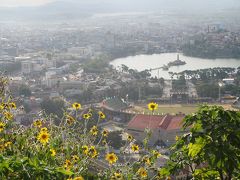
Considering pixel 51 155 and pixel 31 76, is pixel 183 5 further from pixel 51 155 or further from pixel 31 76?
pixel 51 155

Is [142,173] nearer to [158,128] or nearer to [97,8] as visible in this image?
[158,128]

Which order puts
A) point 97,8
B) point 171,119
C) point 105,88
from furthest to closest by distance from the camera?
point 97,8
point 105,88
point 171,119

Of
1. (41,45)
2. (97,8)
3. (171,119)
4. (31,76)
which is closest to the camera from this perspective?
(171,119)

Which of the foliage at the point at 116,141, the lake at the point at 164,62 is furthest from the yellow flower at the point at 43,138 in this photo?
the lake at the point at 164,62

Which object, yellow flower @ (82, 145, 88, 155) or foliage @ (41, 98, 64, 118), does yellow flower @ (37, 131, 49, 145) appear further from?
foliage @ (41, 98, 64, 118)

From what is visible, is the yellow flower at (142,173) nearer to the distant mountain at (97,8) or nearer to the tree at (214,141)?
the tree at (214,141)

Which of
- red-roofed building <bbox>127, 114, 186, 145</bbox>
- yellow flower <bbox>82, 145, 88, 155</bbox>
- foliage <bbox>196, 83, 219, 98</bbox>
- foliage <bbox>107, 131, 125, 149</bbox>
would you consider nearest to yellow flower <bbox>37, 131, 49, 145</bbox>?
yellow flower <bbox>82, 145, 88, 155</bbox>

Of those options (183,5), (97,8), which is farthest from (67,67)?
(183,5)
